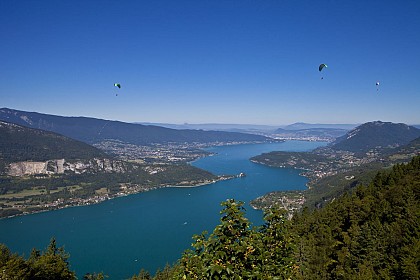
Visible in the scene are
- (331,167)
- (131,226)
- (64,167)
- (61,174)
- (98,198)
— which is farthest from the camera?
(331,167)

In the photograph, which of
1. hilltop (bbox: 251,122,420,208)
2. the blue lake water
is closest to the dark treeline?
the blue lake water

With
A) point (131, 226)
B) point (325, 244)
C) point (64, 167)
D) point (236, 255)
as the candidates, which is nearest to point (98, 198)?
point (131, 226)

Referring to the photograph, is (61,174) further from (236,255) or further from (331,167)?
(236,255)

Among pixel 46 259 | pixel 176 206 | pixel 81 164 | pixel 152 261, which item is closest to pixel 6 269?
pixel 46 259

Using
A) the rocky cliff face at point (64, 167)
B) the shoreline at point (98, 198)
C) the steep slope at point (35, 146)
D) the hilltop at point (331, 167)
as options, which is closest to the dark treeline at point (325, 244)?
the hilltop at point (331, 167)

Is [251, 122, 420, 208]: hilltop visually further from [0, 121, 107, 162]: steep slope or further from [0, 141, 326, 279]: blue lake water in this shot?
[0, 121, 107, 162]: steep slope

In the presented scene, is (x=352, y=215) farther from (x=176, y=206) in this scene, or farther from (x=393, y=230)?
(x=176, y=206)

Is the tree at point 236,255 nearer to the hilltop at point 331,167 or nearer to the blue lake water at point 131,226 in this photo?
the blue lake water at point 131,226
